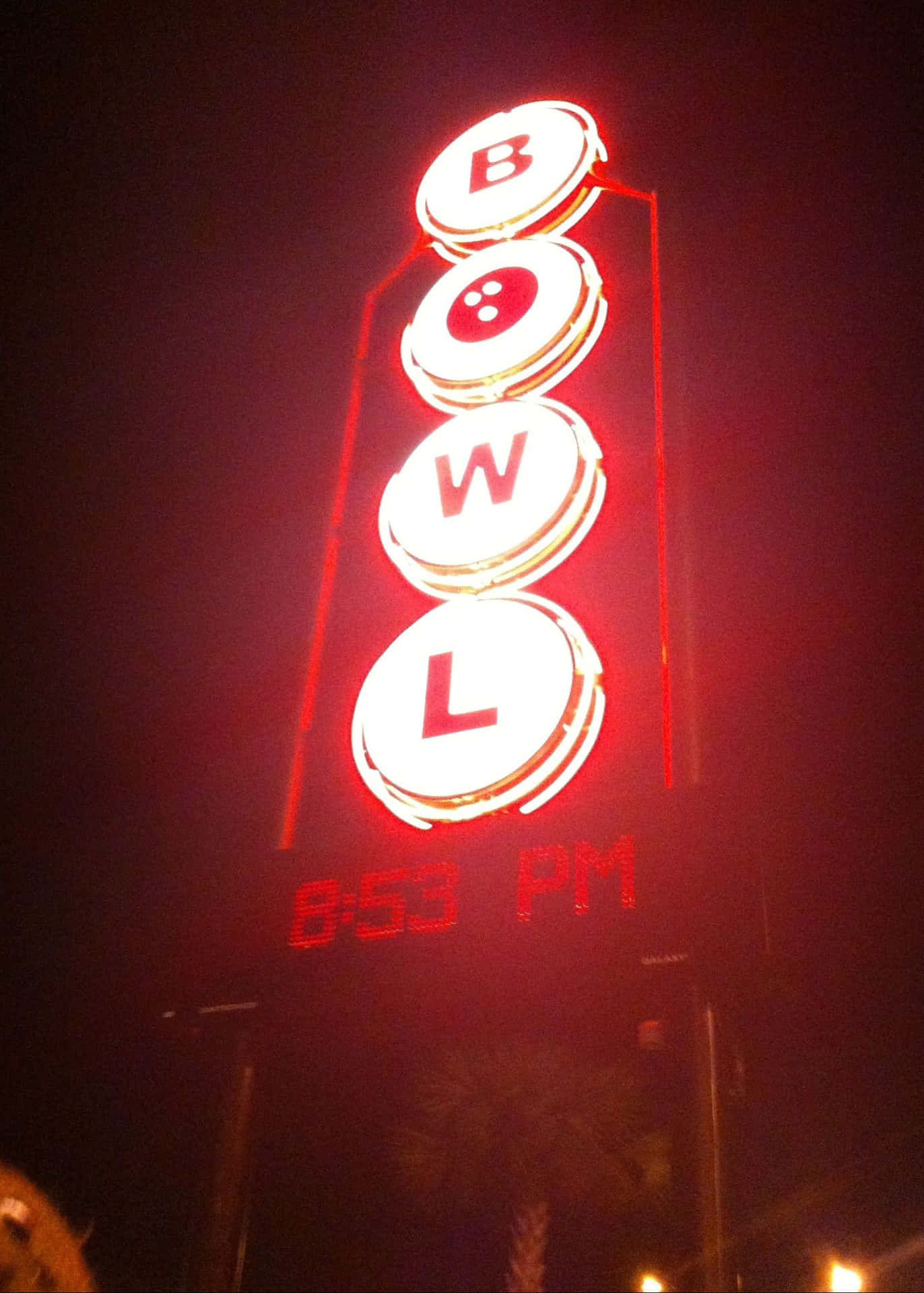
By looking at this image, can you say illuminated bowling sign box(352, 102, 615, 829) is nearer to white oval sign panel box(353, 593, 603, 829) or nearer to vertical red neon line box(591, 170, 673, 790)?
white oval sign panel box(353, 593, 603, 829)

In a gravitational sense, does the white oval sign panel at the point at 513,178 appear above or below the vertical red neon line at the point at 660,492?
above

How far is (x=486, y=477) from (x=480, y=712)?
4.88 ft

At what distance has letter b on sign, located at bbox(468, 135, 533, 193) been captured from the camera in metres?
8.48

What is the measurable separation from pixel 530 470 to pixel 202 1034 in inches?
→ 127

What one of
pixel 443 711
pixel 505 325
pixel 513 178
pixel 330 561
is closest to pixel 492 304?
pixel 505 325

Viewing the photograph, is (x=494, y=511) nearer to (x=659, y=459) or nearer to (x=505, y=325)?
(x=659, y=459)

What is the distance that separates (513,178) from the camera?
27.6 ft

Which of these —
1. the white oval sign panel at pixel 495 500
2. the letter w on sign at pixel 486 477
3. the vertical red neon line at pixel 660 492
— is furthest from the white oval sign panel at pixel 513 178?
the letter w on sign at pixel 486 477

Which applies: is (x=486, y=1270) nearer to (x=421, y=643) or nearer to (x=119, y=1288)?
(x=119, y=1288)

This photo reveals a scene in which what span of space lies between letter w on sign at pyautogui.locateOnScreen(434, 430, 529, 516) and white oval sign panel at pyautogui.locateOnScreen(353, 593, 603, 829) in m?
0.62

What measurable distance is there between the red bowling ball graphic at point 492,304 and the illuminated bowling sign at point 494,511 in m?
0.01

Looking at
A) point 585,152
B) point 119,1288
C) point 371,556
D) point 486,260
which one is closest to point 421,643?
point 371,556

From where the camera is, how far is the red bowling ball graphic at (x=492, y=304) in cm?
734

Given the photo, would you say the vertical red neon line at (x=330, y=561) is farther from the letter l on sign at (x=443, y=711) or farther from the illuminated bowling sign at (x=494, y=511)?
the letter l on sign at (x=443, y=711)
